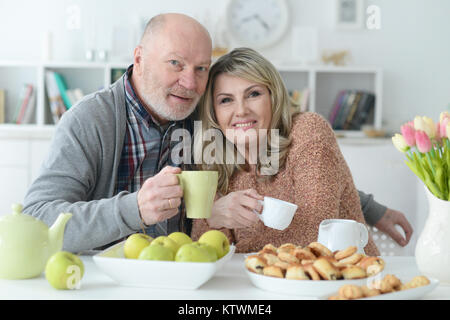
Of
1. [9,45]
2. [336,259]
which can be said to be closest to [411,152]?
[336,259]

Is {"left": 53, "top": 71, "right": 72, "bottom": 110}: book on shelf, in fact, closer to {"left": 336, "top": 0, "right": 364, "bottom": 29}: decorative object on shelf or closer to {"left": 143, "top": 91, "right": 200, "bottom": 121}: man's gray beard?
{"left": 336, "top": 0, "right": 364, "bottom": 29}: decorative object on shelf

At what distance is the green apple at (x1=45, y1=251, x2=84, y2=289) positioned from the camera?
0.83m

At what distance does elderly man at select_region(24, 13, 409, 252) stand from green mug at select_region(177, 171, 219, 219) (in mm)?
251

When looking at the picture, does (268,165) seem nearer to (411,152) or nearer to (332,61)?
(411,152)

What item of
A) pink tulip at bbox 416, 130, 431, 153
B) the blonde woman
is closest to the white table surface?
pink tulip at bbox 416, 130, 431, 153

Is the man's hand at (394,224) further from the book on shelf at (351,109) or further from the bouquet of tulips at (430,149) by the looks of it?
the book on shelf at (351,109)

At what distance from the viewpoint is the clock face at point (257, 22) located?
3717 millimetres

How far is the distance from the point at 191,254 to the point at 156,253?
2.4 inches

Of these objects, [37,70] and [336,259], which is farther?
[37,70]

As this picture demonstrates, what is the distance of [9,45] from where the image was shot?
3719 mm

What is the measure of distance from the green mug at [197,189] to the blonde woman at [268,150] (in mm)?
320

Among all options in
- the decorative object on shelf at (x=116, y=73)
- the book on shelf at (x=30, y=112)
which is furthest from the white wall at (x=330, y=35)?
the book on shelf at (x=30, y=112)

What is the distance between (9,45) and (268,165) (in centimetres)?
285

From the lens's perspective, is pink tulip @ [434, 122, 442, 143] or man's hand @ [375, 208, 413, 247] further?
man's hand @ [375, 208, 413, 247]
